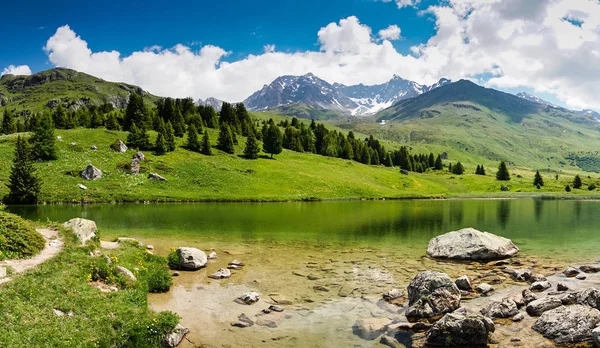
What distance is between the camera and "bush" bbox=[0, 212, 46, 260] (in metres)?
21.5

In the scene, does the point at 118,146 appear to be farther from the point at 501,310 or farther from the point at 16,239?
the point at 501,310

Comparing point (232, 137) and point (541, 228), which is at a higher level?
point (232, 137)

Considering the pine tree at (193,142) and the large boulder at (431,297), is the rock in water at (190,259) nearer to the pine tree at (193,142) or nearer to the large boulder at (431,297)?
the large boulder at (431,297)

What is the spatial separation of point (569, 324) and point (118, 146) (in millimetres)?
120888

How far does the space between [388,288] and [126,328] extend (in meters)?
16.0

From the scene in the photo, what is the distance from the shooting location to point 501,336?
16.8m

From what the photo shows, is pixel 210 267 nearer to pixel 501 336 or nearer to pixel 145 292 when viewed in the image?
pixel 145 292

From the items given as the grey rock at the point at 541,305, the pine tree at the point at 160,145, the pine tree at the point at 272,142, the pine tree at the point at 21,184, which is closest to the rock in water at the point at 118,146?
the pine tree at the point at 160,145

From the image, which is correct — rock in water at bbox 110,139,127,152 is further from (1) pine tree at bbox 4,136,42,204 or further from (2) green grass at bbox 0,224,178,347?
(2) green grass at bbox 0,224,178,347

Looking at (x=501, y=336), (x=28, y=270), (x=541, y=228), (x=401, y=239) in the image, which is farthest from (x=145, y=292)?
(x=541, y=228)

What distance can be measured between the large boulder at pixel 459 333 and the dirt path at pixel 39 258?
20026 millimetres

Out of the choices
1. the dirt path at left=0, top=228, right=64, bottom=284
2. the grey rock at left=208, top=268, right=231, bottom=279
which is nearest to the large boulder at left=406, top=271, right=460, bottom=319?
the grey rock at left=208, top=268, right=231, bottom=279

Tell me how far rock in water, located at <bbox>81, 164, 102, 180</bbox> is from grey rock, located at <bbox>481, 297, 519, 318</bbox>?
99360mm

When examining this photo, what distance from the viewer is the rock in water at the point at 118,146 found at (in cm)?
11383
